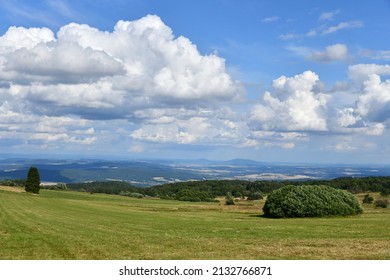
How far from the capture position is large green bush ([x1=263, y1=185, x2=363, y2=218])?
53406 millimetres

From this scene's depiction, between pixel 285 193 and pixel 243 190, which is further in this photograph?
pixel 243 190

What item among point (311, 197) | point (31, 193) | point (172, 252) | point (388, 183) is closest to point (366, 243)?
point (172, 252)

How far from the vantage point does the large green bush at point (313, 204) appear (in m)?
53.4

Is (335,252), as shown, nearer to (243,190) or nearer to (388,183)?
(388,183)

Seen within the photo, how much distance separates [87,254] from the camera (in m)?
19.0

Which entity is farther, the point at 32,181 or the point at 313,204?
the point at 32,181

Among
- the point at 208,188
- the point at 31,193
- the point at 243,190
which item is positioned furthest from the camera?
the point at 208,188

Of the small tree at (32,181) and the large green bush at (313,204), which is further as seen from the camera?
the small tree at (32,181)

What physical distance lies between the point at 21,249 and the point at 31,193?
10723 cm

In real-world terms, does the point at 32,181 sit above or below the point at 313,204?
below

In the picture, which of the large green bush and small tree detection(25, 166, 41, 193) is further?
small tree detection(25, 166, 41, 193)

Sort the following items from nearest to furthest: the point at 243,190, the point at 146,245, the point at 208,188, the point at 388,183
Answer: the point at 146,245
the point at 388,183
the point at 243,190
the point at 208,188

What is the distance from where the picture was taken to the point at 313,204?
175 ft
